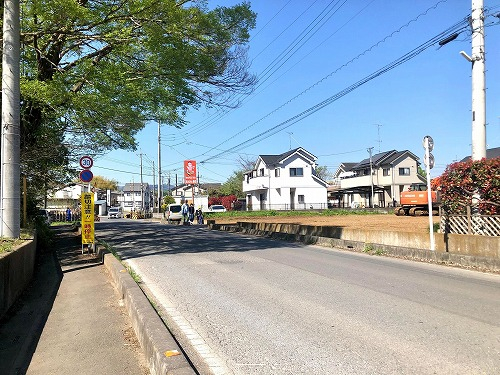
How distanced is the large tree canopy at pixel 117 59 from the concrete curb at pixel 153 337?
241 inches

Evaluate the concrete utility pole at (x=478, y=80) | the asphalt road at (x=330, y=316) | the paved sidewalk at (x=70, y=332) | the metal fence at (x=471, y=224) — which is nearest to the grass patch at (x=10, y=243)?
the paved sidewalk at (x=70, y=332)

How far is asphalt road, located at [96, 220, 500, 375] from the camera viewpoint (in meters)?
4.56

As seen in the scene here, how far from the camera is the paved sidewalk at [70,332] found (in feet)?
16.0

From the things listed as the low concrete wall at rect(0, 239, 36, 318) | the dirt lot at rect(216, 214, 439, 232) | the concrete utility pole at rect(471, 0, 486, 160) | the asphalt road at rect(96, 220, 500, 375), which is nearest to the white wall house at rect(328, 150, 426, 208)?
the dirt lot at rect(216, 214, 439, 232)

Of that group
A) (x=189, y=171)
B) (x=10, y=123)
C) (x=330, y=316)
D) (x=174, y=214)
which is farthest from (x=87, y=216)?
(x=189, y=171)

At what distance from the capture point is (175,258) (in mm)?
13047

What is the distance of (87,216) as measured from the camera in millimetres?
13523

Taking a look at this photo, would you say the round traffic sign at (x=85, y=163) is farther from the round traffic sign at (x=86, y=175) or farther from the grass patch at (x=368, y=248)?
the grass patch at (x=368, y=248)

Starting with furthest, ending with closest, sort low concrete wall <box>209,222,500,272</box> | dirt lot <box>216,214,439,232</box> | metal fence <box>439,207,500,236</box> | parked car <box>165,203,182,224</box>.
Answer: parked car <box>165,203,182,224</box>
dirt lot <box>216,214,439,232</box>
metal fence <box>439,207,500,236</box>
low concrete wall <box>209,222,500,272</box>

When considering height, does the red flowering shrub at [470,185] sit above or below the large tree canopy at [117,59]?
below

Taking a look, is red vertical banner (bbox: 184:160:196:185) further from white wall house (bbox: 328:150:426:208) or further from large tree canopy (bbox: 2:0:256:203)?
large tree canopy (bbox: 2:0:256:203)

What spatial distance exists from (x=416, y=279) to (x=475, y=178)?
4634mm

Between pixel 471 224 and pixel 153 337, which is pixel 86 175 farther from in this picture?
pixel 471 224

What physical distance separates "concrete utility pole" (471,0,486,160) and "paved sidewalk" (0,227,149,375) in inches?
464
